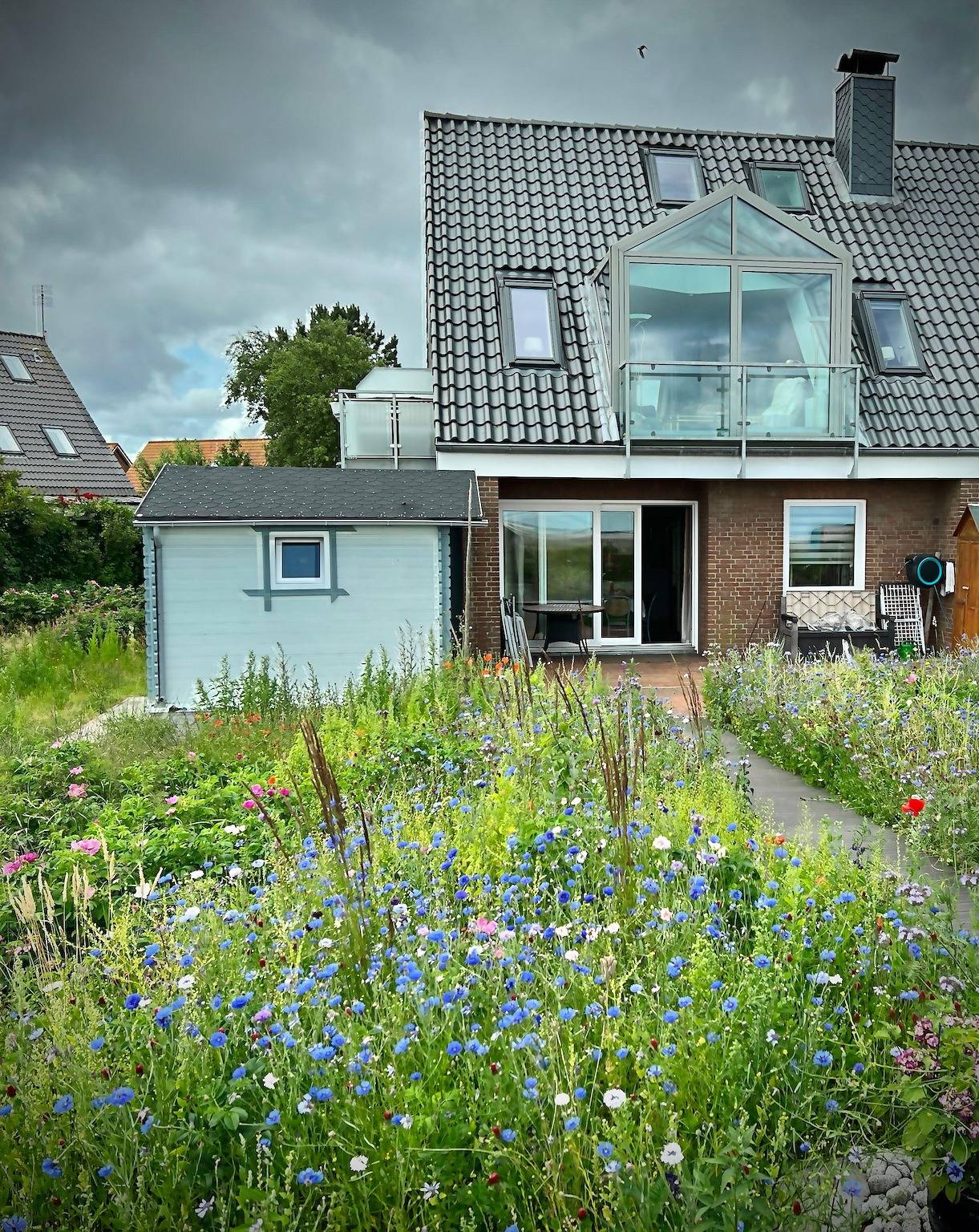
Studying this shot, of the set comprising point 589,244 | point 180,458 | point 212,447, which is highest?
point 212,447

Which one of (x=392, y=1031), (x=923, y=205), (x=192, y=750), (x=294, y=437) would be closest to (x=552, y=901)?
(x=392, y=1031)

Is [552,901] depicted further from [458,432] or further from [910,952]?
[458,432]

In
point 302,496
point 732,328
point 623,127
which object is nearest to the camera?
point 302,496

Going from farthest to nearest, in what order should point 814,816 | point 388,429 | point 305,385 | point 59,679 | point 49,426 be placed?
point 305,385
point 49,426
point 388,429
point 59,679
point 814,816

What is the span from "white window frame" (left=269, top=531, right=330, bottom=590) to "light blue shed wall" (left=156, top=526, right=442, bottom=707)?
0.35 feet

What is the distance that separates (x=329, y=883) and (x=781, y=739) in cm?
491

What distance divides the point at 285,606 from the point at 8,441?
19427 millimetres

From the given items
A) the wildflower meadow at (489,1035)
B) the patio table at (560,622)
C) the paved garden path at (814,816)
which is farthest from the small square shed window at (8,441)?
the wildflower meadow at (489,1035)

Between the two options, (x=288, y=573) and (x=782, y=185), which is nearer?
(x=288, y=573)

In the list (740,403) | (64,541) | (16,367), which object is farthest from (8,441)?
(740,403)

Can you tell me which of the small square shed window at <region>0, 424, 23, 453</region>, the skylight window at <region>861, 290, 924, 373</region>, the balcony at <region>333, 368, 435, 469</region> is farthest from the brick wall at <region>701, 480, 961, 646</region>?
the small square shed window at <region>0, 424, 23, 453</region>

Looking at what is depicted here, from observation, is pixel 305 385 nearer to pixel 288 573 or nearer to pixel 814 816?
pixel 288 573

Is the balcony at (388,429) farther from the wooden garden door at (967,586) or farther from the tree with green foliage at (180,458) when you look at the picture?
the tree with green foliage at (180,458)

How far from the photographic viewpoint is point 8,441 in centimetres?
2650
